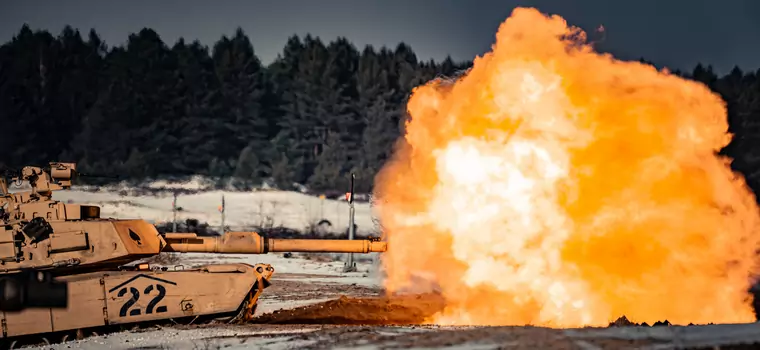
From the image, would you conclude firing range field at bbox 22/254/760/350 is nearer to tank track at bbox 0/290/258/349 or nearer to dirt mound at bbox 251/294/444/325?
dirt mound at bbox 251/294/444/325

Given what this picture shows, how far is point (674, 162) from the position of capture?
23.6 m

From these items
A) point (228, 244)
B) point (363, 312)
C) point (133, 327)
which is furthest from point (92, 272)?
point (363, 312)

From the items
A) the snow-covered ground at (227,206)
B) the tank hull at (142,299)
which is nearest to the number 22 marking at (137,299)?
the tank hull at (142,299)

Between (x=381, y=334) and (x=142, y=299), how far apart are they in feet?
20.8

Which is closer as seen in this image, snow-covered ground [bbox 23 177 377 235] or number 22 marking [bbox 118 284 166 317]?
number 22 marking [bbox 118 284 166 317]

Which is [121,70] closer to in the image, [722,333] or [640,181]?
[640,181]

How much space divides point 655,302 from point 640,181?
9.65ft

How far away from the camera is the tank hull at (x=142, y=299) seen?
21.6 m

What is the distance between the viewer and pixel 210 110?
86.5 meters

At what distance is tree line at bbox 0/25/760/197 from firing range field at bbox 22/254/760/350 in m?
50.4

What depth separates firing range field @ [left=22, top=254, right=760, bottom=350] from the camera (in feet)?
56.3

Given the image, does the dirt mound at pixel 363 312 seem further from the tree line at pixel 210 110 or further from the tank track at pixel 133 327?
the tree line at pixel 210 110

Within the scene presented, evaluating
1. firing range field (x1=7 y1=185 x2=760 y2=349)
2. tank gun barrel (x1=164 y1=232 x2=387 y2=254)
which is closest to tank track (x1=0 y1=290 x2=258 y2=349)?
firing range field (x1=7 y1=185 x2=760 y2=349)

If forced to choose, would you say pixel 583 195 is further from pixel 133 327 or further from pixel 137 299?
pixel 133 327
